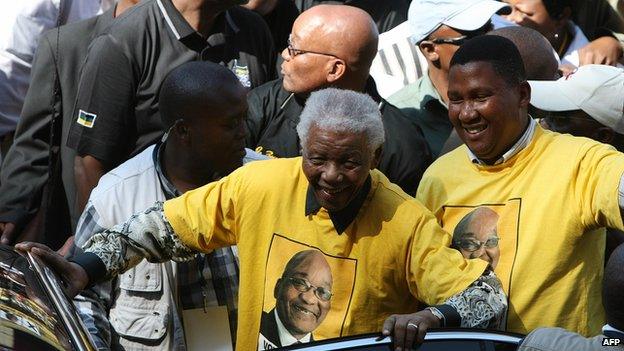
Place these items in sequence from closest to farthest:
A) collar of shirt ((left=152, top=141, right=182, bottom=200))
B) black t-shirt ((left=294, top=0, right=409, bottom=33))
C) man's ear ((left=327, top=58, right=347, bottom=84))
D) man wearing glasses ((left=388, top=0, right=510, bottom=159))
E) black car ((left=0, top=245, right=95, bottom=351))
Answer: black car ((left=0, top=245, right=95, bottom=351)) < collar of shirt ((left=152, top=141, right=182, bottom=200)) < man's ear ((left=327, top=58, right=347, bottom=84)) < man wearing glasses ((left=388, top=0, right=510, bottom=159)) < black t-shirt ((left=294, top=0, right=409, bottom=33))

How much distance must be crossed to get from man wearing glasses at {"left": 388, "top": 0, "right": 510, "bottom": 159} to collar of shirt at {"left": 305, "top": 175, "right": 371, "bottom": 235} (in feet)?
6.07

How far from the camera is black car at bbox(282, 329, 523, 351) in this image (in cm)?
351

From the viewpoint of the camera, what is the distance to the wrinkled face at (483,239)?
4.30 metres

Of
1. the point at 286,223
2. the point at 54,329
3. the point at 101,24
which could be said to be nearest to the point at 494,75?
the point at 286,223

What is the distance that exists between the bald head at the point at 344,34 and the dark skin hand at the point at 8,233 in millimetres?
1640

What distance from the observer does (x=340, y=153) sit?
13.3 feet

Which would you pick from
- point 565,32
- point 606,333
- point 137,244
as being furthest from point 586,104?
point 565,32

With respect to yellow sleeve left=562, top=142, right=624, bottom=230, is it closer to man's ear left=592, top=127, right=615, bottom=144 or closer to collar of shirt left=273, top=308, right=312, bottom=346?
man's ear left=592, top=127, right=615, bottom=144

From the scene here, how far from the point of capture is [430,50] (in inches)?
238

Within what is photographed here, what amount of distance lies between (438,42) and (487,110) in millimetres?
1604

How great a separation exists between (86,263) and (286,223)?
0.64m

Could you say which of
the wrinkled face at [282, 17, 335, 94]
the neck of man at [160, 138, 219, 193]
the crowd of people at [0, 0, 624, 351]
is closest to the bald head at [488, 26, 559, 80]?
the crowd of people at [0, 0, 624, 351]

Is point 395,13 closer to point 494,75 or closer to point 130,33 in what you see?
point 130,33

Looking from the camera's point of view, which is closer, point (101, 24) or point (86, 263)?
point (86, 263)
